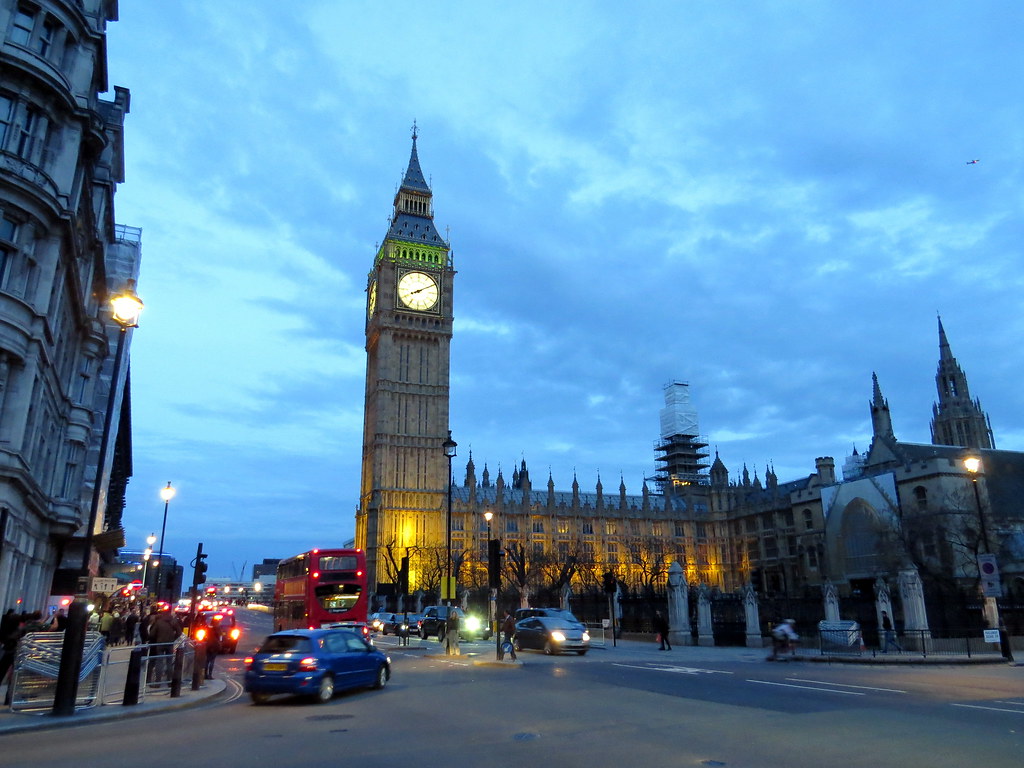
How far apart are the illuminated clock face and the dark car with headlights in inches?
2976

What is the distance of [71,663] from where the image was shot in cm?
1259

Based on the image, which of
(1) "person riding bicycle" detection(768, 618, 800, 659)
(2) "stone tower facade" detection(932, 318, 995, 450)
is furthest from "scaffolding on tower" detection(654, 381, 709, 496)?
(1) "person riding bicycle" detection(768, 618, 800, 659)

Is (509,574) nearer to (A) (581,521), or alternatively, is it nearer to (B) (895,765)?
(A) (581,521)

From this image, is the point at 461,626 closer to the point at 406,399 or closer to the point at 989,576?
the point at 989,576

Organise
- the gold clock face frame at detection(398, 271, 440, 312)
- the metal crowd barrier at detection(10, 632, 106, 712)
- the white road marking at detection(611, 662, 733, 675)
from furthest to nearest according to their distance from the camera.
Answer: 1. the gold clock face frame at detection(398, 271, 440, 312)
2. the white road marking at detection(611, 662, 733, 675)
3. the metal crowd barrier at detection(10, 632, 106, 712)

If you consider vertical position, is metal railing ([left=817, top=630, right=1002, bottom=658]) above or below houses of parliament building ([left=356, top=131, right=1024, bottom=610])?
below

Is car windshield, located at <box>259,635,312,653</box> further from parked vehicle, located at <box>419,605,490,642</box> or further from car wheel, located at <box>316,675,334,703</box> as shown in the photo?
parked vehicle, located at <box>419,605,490,642</box>

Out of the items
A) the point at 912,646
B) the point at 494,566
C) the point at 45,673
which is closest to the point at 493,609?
the point at 494,566

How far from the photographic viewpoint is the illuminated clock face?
102625 millimetres

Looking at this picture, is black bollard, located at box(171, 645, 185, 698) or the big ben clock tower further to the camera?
the big ben clock tower

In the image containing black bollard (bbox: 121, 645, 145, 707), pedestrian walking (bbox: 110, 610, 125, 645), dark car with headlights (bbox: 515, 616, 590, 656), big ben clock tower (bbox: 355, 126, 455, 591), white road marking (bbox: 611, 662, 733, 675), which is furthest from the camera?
big ben clock tower (bbox: 355, 126, 455, 591)

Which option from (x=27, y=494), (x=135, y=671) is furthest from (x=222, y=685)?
(x=27, y=494)

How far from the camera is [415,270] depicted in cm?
10412

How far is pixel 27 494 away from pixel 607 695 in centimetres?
1740
